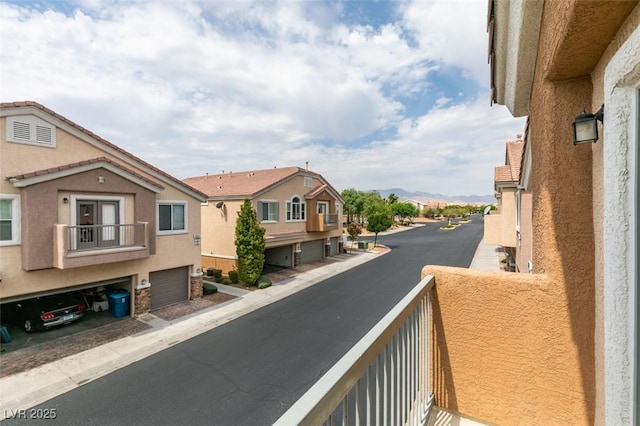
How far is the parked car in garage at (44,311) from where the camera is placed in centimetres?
941

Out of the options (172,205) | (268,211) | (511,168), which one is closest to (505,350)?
(511,168)

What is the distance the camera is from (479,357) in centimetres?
303

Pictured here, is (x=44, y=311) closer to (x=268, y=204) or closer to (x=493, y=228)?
(x=268, y=204)

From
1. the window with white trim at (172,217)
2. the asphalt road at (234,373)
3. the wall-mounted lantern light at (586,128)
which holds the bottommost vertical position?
the asphalt road at (234,373)

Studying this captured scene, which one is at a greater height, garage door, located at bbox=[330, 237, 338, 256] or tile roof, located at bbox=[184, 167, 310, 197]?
tile roof, located at bbox=[184, 167, 310, 197]

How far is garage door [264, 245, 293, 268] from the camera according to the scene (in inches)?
806

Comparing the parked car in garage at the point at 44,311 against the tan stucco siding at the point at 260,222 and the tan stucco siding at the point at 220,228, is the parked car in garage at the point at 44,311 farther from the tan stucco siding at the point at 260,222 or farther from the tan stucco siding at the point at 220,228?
the tan stucco siding at the point at 260,222

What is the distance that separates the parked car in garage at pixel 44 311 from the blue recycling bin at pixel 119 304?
858 millimetres

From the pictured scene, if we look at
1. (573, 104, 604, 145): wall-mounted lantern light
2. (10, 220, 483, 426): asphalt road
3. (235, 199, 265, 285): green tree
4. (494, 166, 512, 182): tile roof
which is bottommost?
(10, 220, 483, 426): asphalt road

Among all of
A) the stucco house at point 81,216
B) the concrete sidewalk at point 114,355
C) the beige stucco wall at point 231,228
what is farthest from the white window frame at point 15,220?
the beige stucco wall at point 231,228

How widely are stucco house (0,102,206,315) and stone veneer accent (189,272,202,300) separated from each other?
15.0 inches

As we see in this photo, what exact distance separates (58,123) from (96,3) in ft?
14.0

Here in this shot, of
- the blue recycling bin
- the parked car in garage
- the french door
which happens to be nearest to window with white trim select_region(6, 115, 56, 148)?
the french door

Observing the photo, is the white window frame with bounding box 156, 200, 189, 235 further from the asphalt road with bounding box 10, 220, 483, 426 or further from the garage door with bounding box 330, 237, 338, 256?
the garage door with bounding box 330, 237, 338, 256
